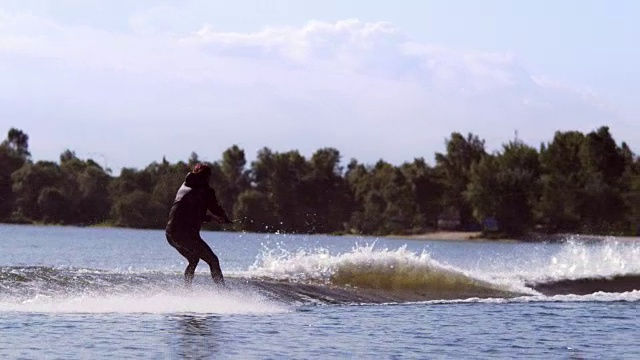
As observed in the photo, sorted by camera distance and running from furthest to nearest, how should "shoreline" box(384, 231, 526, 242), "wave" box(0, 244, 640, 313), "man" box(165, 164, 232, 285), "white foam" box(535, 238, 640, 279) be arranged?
"shoreline" box(384, 231, 526, 242), "white foam" box(535, 238, 640, 279), "man" box(165, 164, 232, 285), "wave" box(0, 244, 640, 313)

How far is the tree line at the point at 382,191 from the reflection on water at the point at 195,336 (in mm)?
98881

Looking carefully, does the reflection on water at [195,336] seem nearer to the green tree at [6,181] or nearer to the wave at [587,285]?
the wave at [587,285]

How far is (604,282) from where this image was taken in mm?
33969

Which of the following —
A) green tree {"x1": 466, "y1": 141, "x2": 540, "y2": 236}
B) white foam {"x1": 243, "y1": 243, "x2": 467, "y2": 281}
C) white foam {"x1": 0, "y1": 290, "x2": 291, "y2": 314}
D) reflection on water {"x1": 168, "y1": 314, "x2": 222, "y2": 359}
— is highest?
green tree {"x1": 466, "y1": 141, "x2": 540, "y2": 236}

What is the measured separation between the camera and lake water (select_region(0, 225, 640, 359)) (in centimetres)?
1806

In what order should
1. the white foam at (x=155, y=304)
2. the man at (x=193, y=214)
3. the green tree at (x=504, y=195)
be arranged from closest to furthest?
the white foam at (x=155, y=304) → the man at (x=193, y=214) → the green tree at (x=504, y=195)

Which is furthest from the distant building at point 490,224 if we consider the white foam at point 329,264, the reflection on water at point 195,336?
the reflection on water at point 195,336

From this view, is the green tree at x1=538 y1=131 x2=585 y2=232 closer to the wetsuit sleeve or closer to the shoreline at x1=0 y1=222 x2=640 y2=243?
the shoreline at x1=0 y1=222 x2=640 y2=243

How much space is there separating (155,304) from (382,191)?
12383cm

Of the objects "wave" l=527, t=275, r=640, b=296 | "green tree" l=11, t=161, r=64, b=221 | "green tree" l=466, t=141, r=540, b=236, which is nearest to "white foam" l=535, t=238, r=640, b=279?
"wave" l=527, t=275, r=640, b=296

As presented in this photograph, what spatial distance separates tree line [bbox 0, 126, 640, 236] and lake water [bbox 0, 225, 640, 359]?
90.7 meters

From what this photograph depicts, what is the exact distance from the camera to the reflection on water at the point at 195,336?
17.4 metres

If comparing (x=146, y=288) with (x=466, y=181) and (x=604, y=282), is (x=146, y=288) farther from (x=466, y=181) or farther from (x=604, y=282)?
(x=466, y=181)

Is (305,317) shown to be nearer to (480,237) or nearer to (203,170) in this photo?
(203,170)
